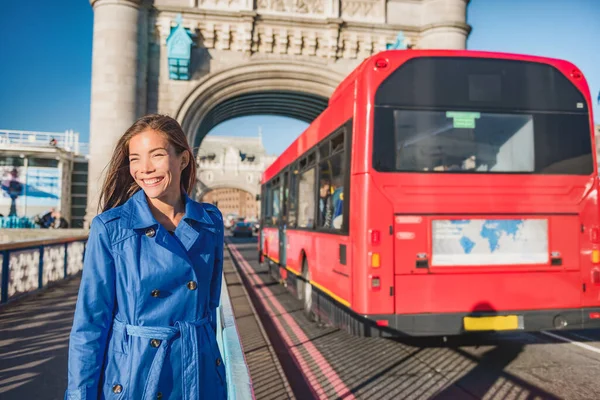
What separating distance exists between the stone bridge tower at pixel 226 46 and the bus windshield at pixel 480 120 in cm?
1385

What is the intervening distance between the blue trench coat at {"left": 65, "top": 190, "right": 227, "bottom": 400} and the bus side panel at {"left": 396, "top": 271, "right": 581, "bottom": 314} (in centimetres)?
342

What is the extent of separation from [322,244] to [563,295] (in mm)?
2774

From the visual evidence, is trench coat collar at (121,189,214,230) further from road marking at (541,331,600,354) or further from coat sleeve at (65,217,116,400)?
road marking at (541,331,600,354)

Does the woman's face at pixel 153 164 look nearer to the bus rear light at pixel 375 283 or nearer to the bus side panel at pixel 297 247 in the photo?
the bus rear light at pixel 375 283

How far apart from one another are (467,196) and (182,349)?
159 inches

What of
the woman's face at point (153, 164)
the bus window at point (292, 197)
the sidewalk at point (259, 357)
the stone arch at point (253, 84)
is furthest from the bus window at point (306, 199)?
the stone arch at point (253, 84)

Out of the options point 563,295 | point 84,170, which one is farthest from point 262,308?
point 84,170

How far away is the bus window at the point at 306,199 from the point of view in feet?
23.2

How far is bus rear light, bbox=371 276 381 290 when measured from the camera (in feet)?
16.0

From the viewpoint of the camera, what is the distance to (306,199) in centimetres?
755

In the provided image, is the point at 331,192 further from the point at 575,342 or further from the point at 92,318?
the point at 92,318

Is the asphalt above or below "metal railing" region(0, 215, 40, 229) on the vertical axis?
Result: below

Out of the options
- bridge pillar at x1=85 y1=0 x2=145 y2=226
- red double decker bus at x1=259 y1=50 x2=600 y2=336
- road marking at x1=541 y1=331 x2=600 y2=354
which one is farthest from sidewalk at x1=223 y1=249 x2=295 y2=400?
bridge pillar at x1=85 y1=0 x2=145 y2=226

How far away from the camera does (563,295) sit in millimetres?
5121
